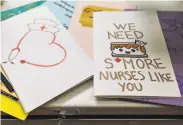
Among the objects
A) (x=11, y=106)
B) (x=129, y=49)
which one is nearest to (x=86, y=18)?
(x=129, y=49)

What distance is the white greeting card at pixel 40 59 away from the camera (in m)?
0.51

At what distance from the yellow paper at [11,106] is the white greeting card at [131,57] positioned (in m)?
0.13

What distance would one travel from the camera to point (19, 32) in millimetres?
605

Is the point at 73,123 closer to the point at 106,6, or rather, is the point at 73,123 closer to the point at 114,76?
the point at 114,76

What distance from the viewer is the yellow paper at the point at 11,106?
0.50 meters

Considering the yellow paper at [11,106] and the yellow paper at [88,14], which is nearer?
the yellow paper at [11,106]

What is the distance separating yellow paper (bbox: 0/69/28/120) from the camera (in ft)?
1.64

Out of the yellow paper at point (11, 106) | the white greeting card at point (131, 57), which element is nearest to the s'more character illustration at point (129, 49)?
the white greeting card at point (131, 57)

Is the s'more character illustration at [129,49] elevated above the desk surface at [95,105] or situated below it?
above

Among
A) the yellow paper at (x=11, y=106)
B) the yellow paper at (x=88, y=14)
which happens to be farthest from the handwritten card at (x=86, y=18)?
the yellow paper at (x=11, y=106)

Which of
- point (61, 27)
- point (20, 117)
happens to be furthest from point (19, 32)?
point (20, 117)

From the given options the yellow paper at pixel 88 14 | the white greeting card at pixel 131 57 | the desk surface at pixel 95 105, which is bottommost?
the desk surface at pixel 95 105

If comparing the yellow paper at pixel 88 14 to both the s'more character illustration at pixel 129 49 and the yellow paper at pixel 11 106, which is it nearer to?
the s'more character illustration at pixel 129 49

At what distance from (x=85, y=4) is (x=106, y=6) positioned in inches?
2.0
